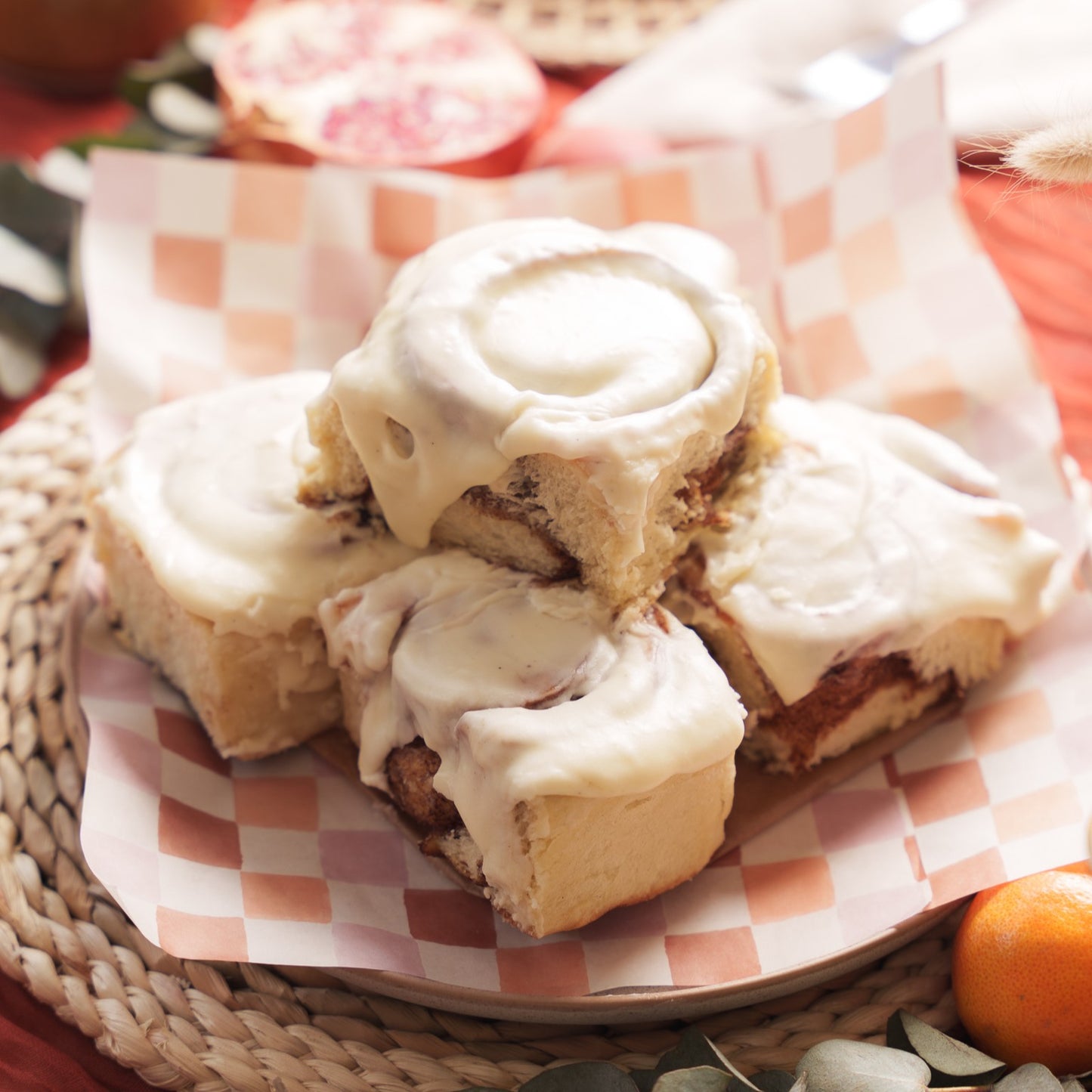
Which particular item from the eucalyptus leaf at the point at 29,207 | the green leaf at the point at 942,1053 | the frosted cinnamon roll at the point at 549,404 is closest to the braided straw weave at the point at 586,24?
the eucalyptus leaf at the point at 29,207

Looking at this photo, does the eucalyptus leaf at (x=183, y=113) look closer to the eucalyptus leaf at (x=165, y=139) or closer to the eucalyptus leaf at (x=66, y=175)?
the eucalyptus leaf at (x=165, y=139)

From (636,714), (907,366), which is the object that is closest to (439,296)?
(636,714)

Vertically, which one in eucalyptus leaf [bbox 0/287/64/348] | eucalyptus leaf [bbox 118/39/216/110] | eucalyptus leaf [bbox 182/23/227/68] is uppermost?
eucalyptus leaf [bbox 182/23/227/68]

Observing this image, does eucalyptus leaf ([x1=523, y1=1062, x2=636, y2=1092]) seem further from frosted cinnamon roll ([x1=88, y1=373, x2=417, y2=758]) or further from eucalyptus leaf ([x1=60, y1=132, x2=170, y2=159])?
eucalyptus leaf ([x1=60, y1=132, x2=170, y2=159])

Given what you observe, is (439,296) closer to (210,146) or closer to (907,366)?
(907,366)

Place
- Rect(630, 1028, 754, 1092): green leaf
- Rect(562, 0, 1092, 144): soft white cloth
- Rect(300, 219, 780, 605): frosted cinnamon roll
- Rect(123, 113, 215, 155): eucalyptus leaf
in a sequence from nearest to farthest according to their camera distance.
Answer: Rect(630, 1028, 754, 1092): green leaf
Rect(300, 219, 780, 605): frosted cinnamon roll
Rect(123, 113, 215, 155): eucalyptus leaf
Rect(562, 0, 1092, 144): soft white cloth

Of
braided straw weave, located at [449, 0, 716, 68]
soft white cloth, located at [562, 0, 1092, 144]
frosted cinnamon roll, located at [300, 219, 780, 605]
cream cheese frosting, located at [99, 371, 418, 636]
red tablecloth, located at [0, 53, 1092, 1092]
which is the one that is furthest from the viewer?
braided straw weave, located at [449, 0, 716, 68]

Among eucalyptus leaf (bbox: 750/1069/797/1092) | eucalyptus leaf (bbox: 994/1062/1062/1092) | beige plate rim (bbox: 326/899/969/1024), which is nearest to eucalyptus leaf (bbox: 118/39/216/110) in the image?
beige plate rim (bbox: 326/899/969/1024)
